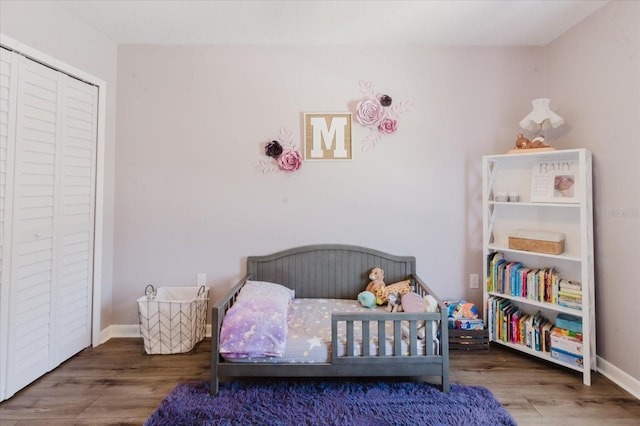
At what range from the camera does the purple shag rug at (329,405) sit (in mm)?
1535

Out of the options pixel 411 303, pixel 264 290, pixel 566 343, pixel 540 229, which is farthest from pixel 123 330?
pixel 540 229

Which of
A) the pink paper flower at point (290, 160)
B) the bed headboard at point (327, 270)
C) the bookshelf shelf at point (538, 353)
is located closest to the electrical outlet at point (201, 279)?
the bed headboard at point (327, 270)

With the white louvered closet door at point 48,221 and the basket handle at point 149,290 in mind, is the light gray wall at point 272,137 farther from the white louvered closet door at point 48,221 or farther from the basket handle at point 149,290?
the white louvered closet door at point 48,221

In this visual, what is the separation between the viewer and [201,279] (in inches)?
99.7

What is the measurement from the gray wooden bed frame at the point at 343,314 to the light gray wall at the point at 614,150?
1142 millimetres

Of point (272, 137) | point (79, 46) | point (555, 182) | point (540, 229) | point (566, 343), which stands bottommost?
point (566, 343)

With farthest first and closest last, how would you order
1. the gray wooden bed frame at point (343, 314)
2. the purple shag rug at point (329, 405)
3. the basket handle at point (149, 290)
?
the basket handle at point (149, 290), the gray wooden bed frame at point (343, 314), the purple shag rug at point (329, 405)

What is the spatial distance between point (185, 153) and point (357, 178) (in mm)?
1440

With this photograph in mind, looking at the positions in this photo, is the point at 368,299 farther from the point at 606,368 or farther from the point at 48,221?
the point at 48,221

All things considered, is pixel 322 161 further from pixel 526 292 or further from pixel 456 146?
pixel 526 292

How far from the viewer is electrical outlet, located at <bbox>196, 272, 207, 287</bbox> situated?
2.53 m

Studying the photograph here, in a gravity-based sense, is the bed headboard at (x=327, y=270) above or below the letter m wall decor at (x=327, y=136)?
below

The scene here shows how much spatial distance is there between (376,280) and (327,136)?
1.23 metres

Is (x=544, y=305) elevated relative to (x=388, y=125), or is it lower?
lower
